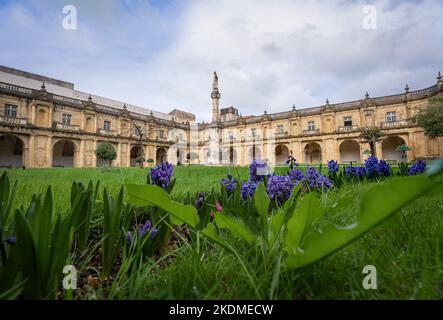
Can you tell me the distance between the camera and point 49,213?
64cm

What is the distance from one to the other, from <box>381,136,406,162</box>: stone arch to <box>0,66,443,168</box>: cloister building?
0.08 meters

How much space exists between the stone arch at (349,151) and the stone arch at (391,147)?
7.95ft

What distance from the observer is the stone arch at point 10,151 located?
2095 cm

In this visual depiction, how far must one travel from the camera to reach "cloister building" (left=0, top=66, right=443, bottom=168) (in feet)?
63.4

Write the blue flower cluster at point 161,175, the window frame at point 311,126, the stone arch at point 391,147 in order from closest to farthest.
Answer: the blue flower cluster at point 161,175
the stone arch at point 391,147
the window frame at point 311,126

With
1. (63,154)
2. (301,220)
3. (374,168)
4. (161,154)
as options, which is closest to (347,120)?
(374,168)

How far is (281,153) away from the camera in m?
29.8

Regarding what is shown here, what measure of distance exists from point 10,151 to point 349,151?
36140 mm

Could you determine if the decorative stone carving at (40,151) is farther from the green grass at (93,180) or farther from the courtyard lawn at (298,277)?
the courtyard lawn at (298,277)

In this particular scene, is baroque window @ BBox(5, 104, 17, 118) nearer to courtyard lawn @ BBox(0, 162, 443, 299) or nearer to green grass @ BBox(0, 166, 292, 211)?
green grass @ BBox(0, 166, 292, 211)

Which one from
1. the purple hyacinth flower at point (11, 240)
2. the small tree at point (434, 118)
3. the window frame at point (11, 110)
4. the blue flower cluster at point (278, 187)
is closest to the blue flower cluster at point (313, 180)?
the blue flower cluster at point (278, 187)
